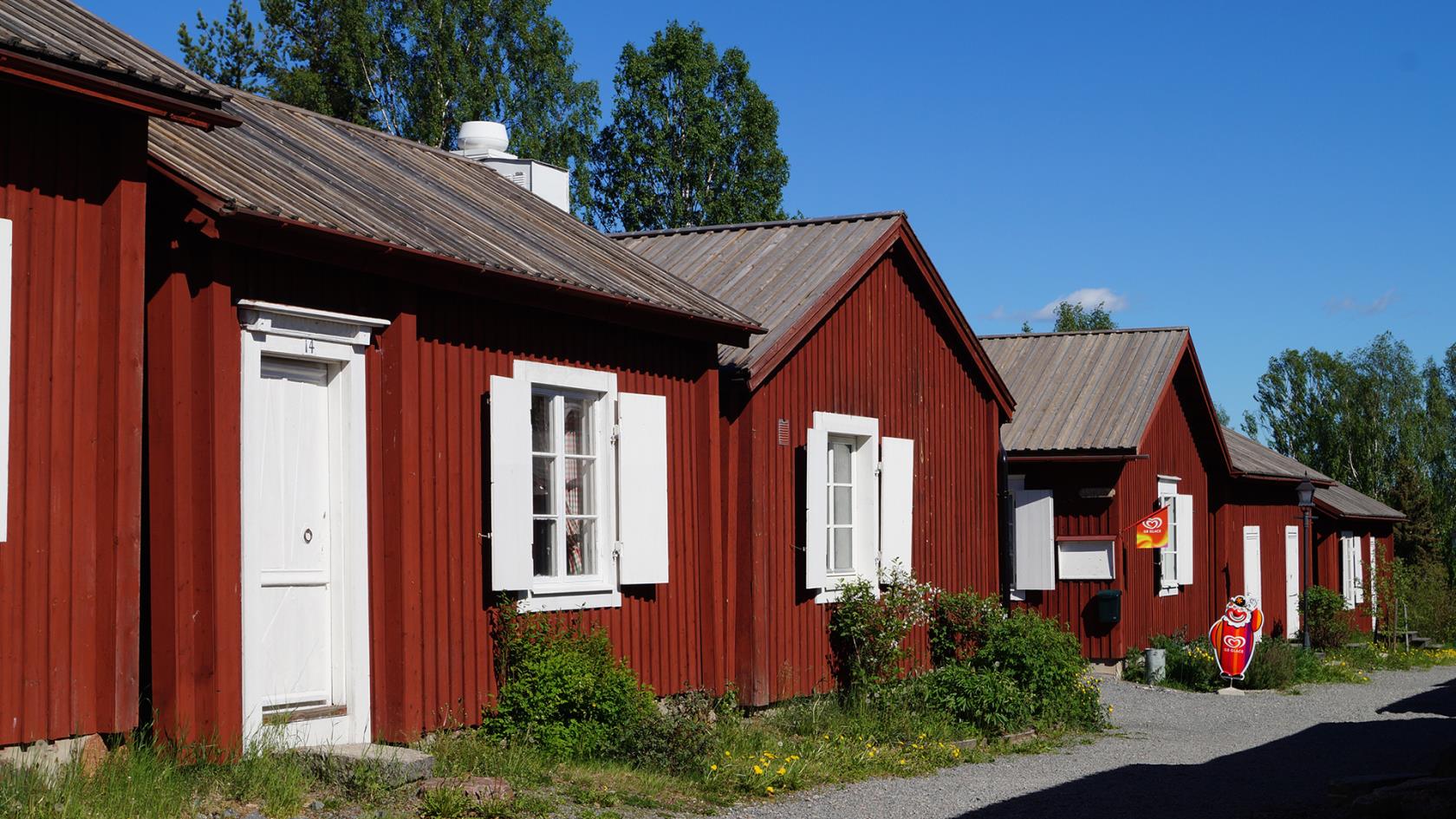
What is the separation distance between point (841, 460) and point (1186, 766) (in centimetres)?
387

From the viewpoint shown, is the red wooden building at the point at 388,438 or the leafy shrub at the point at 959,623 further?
the leafy shrub at the point at 959,623

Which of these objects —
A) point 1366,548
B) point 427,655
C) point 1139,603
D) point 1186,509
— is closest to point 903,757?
point 427,655

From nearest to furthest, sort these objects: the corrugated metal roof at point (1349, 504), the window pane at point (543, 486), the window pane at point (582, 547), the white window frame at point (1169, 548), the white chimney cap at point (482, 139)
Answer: the window pane at point (543, 486) < the window pane at point (582, 547) < the white chimney cap at point (482, 139) < the white window frame at point (1169, 548) < the corrugated metal roof at point (1349, 504)

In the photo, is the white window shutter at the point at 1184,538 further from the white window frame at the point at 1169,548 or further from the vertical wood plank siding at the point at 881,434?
the vertical wood plank siding at the point at 881,434

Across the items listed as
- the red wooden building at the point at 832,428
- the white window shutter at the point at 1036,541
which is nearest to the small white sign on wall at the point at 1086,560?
the white window shutter at the point at 1036,541

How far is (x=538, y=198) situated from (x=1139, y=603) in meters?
10.4

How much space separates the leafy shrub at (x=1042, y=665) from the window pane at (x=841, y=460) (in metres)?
1.83

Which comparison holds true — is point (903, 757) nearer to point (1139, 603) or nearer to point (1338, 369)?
point (1139, 603)

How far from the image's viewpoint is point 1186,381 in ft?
71.5

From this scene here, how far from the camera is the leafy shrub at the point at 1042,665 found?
43.2ft

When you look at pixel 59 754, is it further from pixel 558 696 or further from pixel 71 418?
pixel 558 696

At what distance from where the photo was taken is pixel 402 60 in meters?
28.6

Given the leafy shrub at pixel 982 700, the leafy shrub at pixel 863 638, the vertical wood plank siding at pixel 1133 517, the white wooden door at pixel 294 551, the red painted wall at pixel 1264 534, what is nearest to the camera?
the white wooden door at pixel 294 551

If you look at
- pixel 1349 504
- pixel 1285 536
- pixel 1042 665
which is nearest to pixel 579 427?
pixel 1042 665
